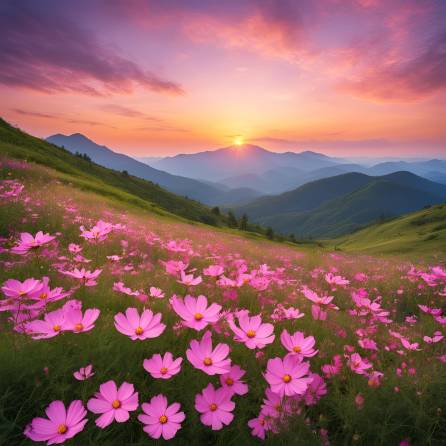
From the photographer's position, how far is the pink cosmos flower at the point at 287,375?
1532 millimetres

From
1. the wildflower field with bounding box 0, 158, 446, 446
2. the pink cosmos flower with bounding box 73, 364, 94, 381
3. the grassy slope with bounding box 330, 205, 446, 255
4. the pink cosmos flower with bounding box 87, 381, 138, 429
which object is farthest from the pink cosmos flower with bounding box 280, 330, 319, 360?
the grassy slope with bounding box 330, 205, 446, 255

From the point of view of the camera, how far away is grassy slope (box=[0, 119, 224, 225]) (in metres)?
47.0

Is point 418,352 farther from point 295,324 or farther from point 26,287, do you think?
point 26,287

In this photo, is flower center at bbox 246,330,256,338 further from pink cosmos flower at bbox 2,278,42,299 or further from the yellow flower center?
pink cosmos flower at bbox 2,278,42,299

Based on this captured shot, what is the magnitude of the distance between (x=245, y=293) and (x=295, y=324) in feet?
2.72

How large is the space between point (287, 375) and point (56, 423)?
1.10 metres

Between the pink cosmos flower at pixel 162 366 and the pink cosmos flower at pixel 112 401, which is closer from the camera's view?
the pink cosmos flower at pixel 112 401

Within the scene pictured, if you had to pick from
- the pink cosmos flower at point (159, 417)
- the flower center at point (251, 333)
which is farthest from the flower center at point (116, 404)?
the flower center at point (251, 333)

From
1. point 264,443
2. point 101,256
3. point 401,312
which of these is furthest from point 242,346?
point 401,312

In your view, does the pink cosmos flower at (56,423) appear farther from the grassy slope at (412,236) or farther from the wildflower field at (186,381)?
the grassy slope at (412,236)

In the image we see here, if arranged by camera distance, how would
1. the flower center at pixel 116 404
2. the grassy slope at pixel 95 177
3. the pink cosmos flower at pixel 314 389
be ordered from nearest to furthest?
the flower center at pixel 116 404 → the pink cosmos flower at pixel 314 389 → the grassy slope at pixel 95 177

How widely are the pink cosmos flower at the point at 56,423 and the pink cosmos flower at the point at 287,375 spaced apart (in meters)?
0.88

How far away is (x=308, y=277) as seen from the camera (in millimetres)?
6883

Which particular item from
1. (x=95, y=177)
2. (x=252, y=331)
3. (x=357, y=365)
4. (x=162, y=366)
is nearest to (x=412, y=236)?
(x=95, y=177)
